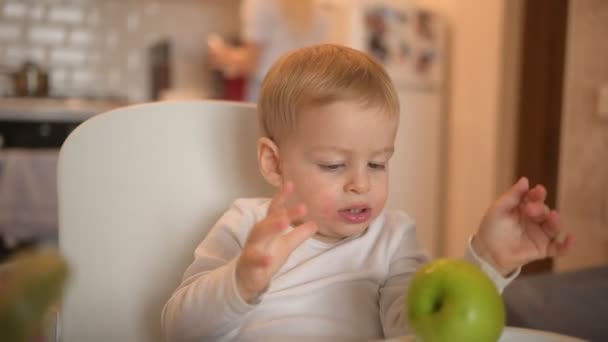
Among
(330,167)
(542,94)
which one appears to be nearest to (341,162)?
(330,167)

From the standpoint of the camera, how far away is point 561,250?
656 millimetres

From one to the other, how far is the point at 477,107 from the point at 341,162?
1617mm

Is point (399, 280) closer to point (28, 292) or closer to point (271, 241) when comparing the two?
point (271, 241)

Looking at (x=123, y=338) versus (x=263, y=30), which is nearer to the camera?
(x=123, y=338)

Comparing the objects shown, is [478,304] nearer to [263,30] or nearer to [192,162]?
[192,162]

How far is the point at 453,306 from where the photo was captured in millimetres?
480

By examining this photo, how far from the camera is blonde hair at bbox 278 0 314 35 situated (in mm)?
2268

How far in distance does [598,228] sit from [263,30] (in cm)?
131

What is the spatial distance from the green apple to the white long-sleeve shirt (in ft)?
0.65

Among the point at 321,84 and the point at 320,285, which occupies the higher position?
the point at 321,84

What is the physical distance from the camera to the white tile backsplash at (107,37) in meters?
2.88

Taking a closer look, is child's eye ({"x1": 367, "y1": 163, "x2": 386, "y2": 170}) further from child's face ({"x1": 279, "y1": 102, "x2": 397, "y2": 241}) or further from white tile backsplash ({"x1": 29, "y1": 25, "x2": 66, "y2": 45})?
white tile backsplash ({"x1": 29, "y1": 25, "x2": 66, "y2": 45})

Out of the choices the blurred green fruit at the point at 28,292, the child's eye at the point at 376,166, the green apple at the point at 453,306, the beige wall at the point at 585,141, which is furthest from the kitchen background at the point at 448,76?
the blurred green fruit at the point at 28,292

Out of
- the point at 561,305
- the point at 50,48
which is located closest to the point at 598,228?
the point at 561,305
